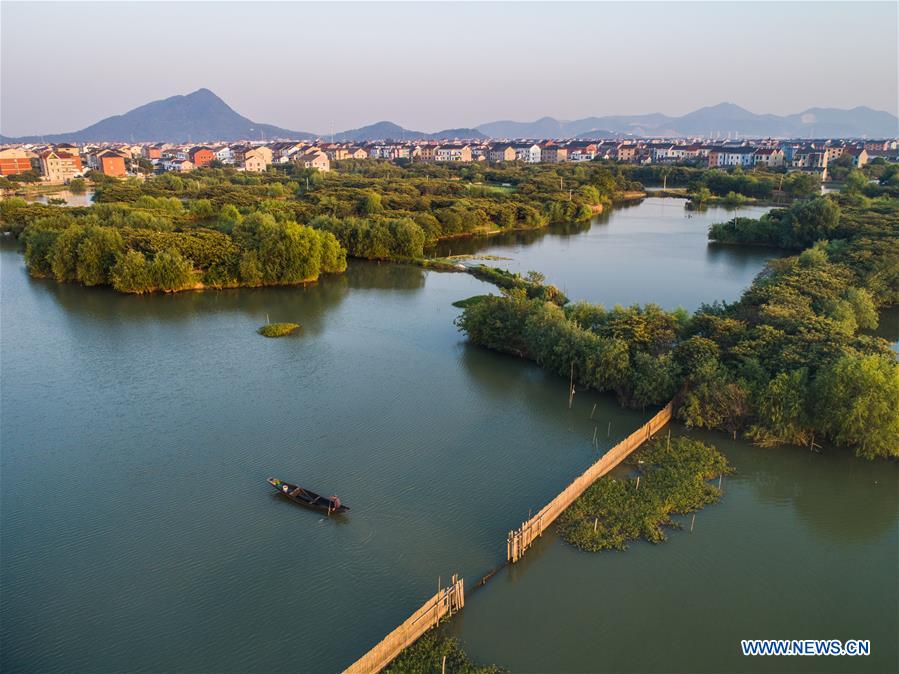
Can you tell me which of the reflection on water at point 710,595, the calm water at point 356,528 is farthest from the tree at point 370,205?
the reflection on water at point 710,595

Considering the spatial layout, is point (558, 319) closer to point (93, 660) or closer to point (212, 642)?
point (212, 642)

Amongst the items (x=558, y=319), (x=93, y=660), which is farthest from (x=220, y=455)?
(x=558, y=319)

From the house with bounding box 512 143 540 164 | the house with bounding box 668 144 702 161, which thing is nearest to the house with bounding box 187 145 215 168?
the house with bounding box 512 143 540 164

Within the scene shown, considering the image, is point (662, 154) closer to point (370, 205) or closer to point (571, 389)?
point (370, 205)

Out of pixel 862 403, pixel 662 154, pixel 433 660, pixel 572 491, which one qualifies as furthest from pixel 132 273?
pixel 662 154

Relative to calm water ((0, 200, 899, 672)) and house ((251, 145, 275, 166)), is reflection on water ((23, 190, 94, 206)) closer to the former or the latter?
house ((251, 145, 275, 166))
